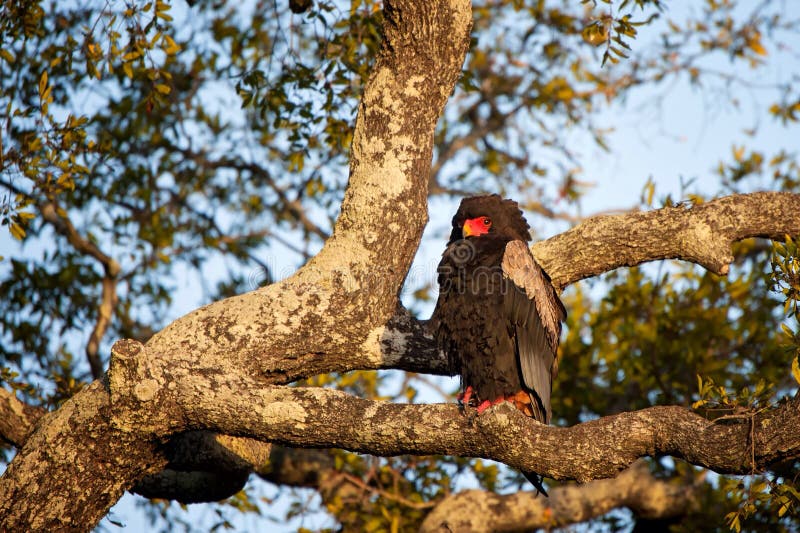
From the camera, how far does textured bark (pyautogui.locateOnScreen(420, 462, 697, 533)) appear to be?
5.07 meters

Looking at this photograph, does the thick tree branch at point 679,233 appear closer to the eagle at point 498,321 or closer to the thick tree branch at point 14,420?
the eagle at point 498,321

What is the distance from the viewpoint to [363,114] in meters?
3.73

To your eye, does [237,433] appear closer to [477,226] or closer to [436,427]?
[436,427]

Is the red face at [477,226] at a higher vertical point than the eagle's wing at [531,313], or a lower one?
higher

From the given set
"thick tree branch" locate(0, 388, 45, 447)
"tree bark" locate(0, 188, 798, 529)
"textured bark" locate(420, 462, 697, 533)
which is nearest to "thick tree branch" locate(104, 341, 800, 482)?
"tree bark" locate(0, 188, 798, 529)

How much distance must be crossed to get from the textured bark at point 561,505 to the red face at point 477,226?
6.15 feet

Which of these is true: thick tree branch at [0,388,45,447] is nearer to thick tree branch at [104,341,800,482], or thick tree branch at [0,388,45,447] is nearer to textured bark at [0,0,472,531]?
textured bark at [0,0,472,531]

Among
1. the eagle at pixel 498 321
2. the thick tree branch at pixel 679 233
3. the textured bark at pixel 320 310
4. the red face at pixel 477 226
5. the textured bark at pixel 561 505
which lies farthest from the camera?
the textured bark at pixel 561 505

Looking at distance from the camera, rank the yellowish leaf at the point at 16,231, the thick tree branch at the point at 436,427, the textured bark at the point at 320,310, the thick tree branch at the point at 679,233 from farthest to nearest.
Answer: the yellowish leaf at the point at 16,231, the thick tree branch at the point at 679,233, the textured bark at the point at 320,310, the thick tree branch at the point at 436,427

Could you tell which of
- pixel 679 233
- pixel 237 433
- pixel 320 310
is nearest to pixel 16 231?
pixel 320 310

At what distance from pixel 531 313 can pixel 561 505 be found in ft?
6.54

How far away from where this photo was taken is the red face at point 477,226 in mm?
4281

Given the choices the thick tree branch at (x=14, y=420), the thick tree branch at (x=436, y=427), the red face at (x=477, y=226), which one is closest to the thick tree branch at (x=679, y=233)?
the red face at (x=477, y=226)

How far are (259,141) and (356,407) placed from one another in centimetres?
485
